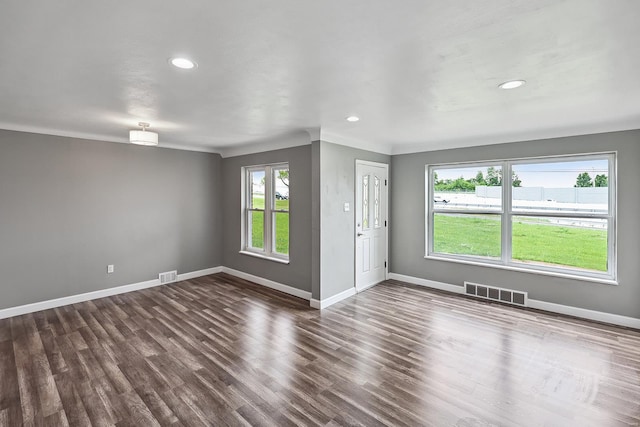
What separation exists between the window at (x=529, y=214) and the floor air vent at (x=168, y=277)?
14.8 ft

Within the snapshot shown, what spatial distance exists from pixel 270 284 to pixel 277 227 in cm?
98

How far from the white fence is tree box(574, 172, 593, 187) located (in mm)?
47

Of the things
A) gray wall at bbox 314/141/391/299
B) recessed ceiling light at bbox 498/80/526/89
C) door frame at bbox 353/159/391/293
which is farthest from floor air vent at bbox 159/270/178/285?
recessed ceiling light at bbox 498/80/526/89

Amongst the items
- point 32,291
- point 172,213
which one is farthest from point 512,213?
point 32,291

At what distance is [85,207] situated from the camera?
4.51 metres

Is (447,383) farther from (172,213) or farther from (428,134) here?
(172,213)

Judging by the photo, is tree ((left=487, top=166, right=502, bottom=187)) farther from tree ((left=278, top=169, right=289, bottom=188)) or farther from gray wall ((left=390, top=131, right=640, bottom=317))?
tree ((left=278, top=169, right=289, bottom=188))

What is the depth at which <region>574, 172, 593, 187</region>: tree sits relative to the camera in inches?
155

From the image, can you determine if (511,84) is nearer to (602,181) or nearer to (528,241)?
(602,181)

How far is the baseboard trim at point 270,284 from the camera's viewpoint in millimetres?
4712

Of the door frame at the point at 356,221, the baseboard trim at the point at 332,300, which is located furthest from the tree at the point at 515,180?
the baseboard trim at the point at 332,300

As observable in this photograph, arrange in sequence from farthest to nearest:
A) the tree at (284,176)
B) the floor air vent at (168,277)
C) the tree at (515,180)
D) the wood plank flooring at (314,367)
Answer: the floor air vent at (168,277), the tree at (284,176), the tree at (515,180), the wood plank flooring at (314,367)

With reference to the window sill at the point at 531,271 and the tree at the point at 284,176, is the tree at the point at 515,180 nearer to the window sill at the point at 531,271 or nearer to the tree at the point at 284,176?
the window sill at the point at 531,271

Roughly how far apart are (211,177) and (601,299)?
6.29 m
